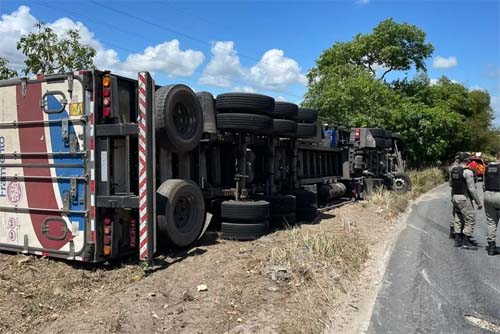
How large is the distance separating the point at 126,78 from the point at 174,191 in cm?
161

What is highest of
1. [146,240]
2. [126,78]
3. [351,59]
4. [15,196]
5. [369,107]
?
[351,59]

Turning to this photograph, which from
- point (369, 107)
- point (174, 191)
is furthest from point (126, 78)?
point (369, 107)

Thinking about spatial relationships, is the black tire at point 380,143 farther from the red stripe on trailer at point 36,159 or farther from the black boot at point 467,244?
the red stripe on trailer at point 36,159

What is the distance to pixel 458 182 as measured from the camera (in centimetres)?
898

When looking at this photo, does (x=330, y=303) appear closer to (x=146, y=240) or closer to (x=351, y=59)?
(x=146, y=240)

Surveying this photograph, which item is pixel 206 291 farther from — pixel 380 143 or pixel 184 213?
pixel 380 143

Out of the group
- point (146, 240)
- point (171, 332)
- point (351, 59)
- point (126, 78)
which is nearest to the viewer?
point (171, 332)

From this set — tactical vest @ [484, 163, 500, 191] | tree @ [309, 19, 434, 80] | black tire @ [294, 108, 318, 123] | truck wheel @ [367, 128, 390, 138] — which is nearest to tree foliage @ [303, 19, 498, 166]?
tree @ [309, 19, 434, 80]

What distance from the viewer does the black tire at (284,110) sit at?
927 centimetres

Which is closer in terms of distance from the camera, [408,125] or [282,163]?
[282,163]

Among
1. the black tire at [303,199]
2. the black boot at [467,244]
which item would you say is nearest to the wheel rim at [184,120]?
the black tire at [303,199]

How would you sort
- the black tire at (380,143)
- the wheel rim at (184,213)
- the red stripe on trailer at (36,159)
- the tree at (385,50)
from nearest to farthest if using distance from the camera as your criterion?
the red stripe on trailer at (36,159), the wheel rim at (184,213), the black tire at (380,143), the tree at (385,50)

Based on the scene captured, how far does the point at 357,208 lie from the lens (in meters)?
13.6

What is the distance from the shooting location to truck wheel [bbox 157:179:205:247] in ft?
21.1
